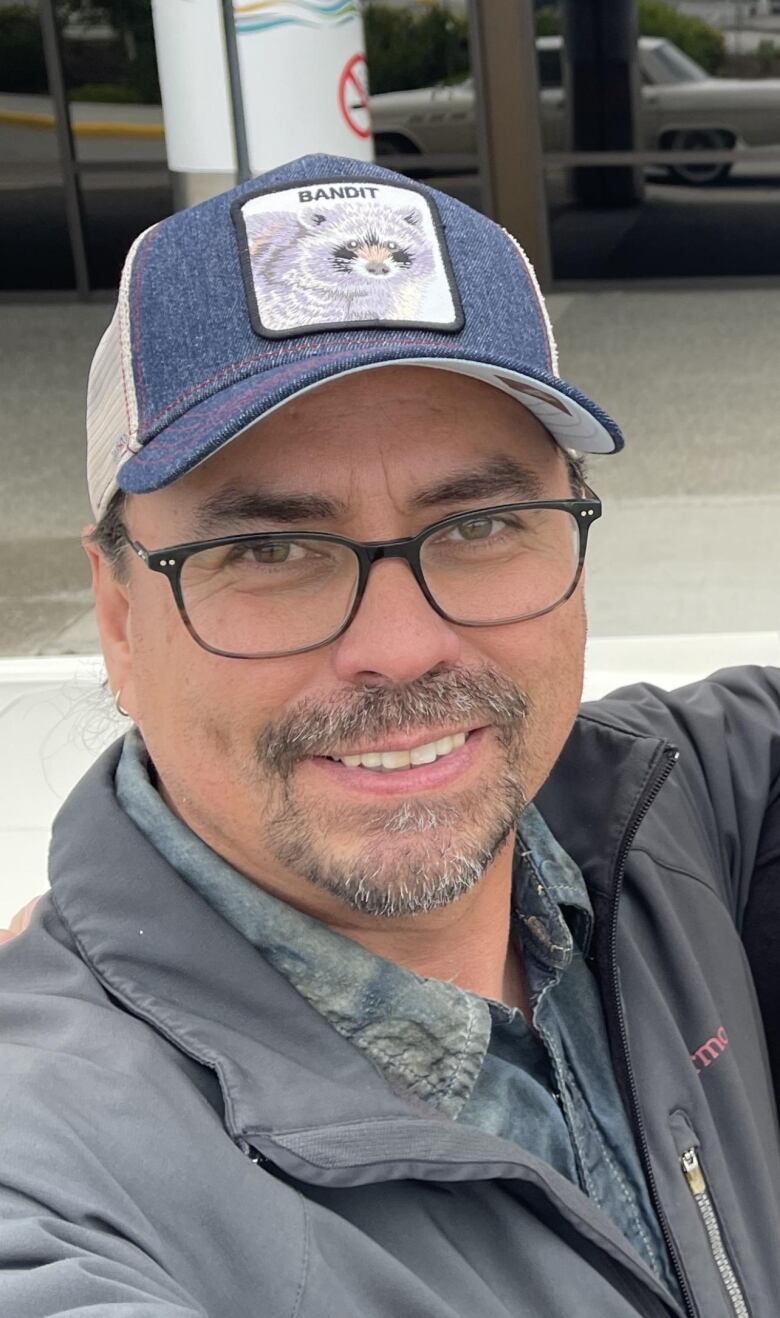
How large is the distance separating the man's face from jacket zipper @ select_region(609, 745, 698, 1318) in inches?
9.9

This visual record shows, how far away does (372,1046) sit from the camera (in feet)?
4.62

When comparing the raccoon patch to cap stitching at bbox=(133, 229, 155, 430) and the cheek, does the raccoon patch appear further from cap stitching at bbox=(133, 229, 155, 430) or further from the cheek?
the cheek

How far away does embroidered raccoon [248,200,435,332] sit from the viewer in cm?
139

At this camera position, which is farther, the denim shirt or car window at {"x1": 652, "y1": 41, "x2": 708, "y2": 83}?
car window at {"x1": 652, "y1": 41, "x2": 708, "y2": 83}

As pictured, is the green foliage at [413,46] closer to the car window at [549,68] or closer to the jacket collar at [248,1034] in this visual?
the car window at [549,68]

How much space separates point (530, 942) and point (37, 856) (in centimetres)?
127

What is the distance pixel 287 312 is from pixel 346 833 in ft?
1.46

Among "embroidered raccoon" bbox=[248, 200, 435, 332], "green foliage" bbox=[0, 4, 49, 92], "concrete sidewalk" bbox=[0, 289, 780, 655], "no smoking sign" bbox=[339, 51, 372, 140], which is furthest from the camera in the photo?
"green foliage" bbox=[0, 4, 49, 92]

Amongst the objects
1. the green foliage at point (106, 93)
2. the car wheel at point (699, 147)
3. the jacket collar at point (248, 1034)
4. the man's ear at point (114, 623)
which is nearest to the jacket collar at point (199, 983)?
the jacket collar at point (248, 1034)

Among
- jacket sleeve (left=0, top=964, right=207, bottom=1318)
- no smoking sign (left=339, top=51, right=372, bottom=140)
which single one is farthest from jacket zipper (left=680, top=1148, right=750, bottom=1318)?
no smoking sign (left=339, top=51, right=372, bottom=140)

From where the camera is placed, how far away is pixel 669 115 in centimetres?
1080

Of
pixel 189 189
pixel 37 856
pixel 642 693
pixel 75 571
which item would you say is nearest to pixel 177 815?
pixel 642 693

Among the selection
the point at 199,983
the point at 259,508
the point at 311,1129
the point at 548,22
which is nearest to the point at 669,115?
the point at 548,22

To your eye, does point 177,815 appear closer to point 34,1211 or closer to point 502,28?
point 34,1211
